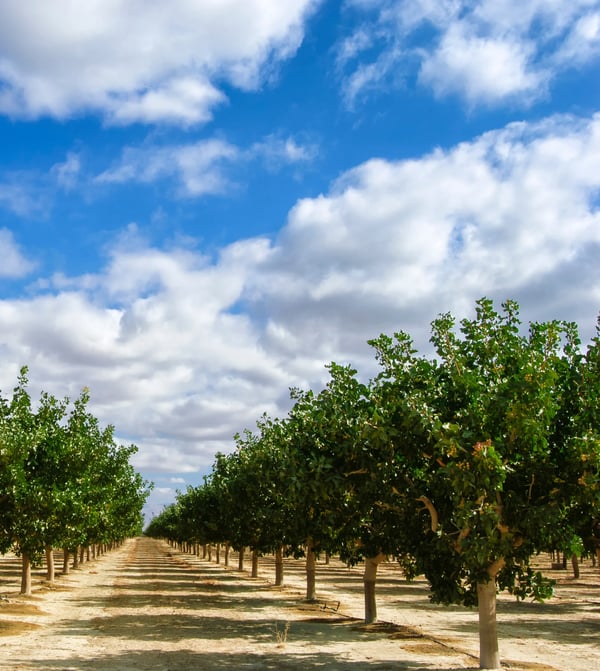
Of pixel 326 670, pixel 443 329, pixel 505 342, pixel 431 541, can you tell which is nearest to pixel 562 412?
pixel 505 342

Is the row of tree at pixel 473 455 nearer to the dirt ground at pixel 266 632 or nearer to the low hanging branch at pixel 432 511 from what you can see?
the low hanging branch at pixel 432 511

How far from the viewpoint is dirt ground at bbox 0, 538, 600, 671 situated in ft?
55.7

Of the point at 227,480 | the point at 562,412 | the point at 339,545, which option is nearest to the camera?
the point at 562,412

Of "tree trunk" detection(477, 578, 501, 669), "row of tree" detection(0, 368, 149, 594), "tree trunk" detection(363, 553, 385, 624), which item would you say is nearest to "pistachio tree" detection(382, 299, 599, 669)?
"tree trunk" detection(477, 578, 501, 669)

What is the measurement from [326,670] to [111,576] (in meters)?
41.9

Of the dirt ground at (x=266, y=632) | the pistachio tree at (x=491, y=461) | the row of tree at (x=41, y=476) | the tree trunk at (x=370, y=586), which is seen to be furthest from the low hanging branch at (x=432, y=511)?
the row of tree at (x=41, y=476)

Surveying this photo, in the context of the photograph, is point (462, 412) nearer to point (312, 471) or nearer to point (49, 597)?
point (312, 471)

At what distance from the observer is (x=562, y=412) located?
15.9 metres

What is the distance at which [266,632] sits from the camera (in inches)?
896

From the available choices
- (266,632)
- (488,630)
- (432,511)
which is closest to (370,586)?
(266,632)

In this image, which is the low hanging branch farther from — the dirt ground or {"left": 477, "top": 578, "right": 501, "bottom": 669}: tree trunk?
the dirt ground

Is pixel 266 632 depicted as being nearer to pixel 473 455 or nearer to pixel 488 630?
pixel 488 630

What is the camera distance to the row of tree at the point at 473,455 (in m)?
14.0

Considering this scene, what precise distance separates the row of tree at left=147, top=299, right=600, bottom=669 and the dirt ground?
111 inches
